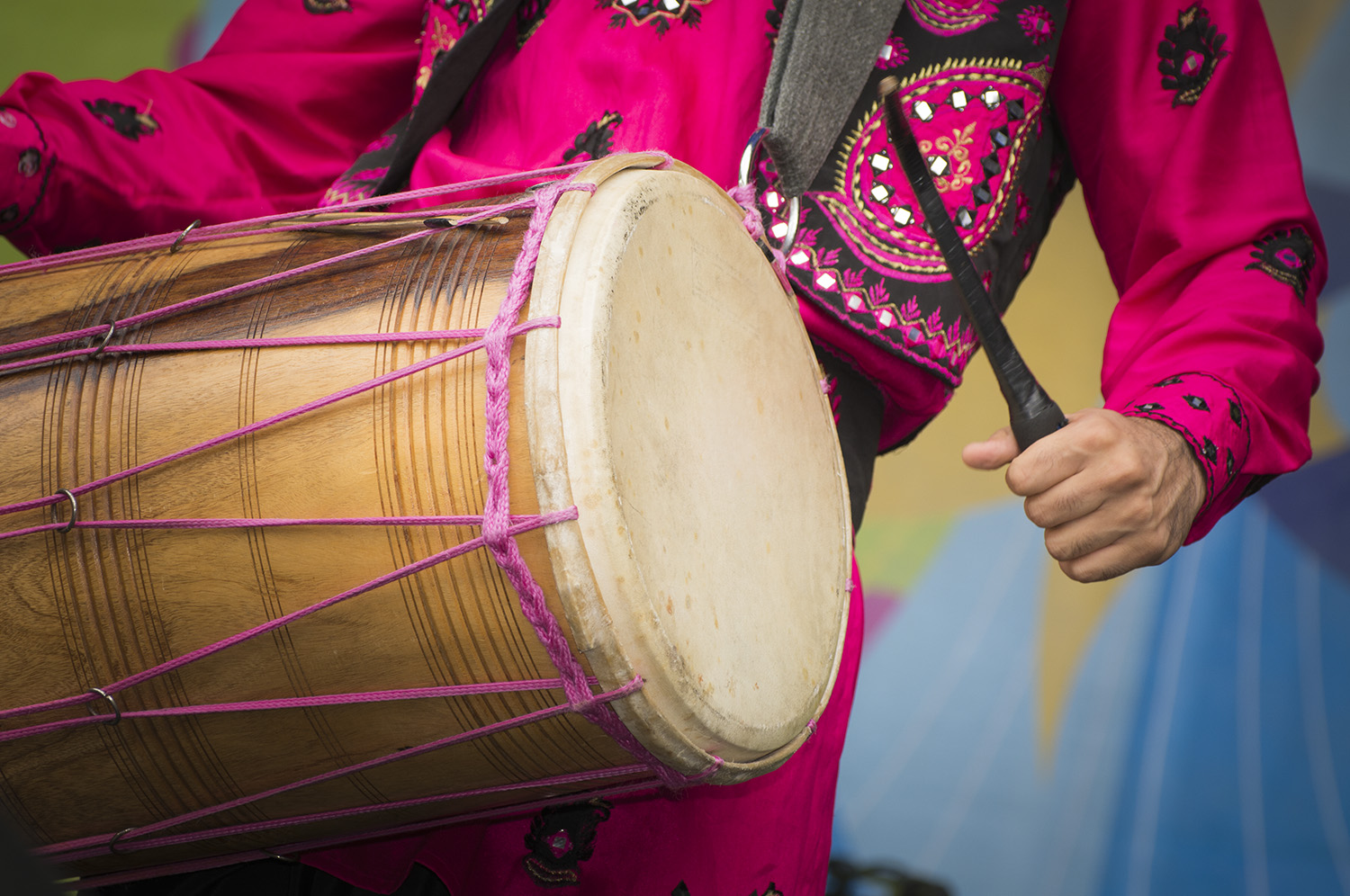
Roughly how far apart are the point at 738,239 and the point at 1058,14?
1.57ft

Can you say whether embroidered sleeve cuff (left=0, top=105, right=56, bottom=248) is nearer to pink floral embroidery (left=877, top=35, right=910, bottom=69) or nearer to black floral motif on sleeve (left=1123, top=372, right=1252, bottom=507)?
pink floral embroidery (left=877, top=35, right=910, bottom=69)

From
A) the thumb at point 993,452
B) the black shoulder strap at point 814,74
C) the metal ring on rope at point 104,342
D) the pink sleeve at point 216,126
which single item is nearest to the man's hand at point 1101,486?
the thumb at point 993,452

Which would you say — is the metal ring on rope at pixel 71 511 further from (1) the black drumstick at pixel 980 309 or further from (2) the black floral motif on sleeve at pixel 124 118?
(1) the black drumstick at pixel 980 309

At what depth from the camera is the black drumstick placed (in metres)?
0.77

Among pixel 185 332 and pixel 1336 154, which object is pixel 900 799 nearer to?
pixel 1336 154

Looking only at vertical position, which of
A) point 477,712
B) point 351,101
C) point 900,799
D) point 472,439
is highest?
point 351,101

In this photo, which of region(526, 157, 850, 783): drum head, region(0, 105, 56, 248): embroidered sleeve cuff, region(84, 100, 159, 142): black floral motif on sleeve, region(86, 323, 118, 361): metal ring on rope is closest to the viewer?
region(526, 157, 850, 783): drum head

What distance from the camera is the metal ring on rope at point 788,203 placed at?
852 mm

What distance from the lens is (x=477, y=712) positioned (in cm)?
65

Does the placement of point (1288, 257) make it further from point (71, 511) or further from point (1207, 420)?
point (71, 511)

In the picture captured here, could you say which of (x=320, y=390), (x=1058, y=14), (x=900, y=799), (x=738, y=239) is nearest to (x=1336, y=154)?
(x=1058, y=14)

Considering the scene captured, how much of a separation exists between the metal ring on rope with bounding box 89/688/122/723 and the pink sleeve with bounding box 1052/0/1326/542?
2.65 ft

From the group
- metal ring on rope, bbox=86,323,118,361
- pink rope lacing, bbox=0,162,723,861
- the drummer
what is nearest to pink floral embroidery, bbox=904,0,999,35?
the drummer

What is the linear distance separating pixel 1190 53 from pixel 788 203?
485mm
